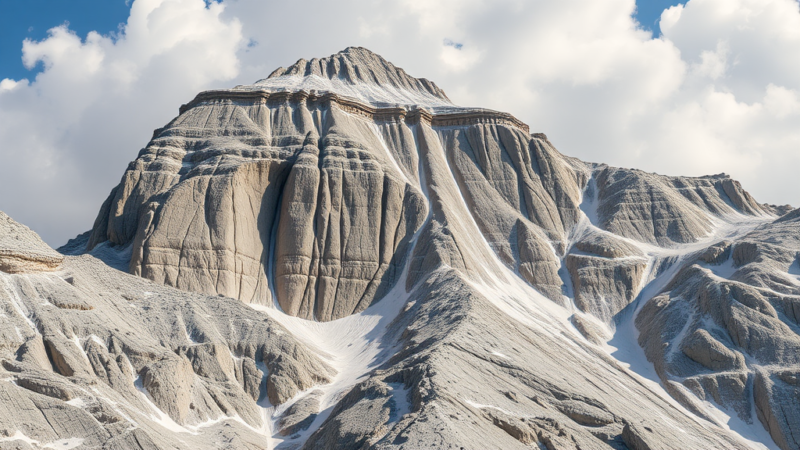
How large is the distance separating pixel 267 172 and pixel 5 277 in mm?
27152

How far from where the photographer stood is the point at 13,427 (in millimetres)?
33375

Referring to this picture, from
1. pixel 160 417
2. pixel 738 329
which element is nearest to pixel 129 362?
pixel 160 417

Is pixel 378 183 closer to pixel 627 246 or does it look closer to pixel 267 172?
pixel 267 172

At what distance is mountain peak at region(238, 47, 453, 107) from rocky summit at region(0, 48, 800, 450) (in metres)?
0.97

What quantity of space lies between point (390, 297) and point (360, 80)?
41.7 m

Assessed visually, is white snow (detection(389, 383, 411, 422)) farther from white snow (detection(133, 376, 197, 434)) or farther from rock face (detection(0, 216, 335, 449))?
white snow (detection(133, 376, 197, 434))

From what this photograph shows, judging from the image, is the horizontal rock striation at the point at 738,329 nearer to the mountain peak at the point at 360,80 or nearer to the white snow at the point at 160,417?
the white snow at the point at 160,417

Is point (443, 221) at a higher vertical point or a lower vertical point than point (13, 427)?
higher

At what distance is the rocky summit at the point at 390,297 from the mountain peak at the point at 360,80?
971mm

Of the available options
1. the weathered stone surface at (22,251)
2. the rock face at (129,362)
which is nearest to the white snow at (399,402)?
the rock face at (129,362)

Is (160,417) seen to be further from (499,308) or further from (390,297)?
(499,308)

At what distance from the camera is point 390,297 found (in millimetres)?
63344

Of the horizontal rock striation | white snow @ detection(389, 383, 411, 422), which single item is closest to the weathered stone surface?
white snow @ detection(389, 383, 411, 422)

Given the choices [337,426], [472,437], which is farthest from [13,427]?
[472,437]
